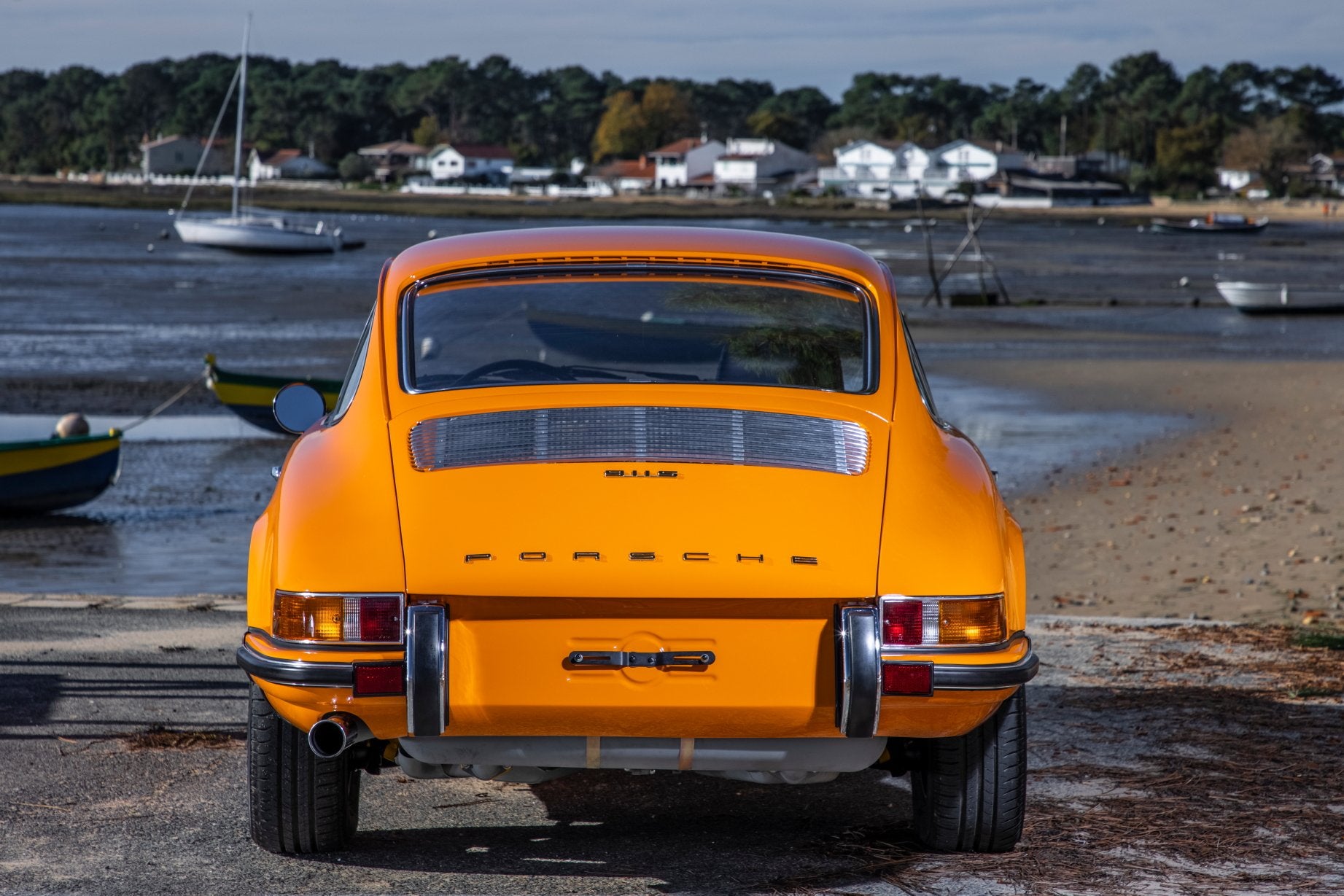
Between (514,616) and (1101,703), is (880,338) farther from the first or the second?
(1101,703)

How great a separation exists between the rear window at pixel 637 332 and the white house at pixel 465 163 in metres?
180

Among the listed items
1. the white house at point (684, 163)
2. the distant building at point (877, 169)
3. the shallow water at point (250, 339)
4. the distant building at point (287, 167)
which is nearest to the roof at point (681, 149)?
the white house at point (684, 163)

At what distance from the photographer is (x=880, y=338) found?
4621 mm

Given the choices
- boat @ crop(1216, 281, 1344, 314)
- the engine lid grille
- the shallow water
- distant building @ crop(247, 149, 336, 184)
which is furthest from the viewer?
distant building @ crop(247, 149, 336, 184)

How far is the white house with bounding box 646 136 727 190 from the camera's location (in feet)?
581

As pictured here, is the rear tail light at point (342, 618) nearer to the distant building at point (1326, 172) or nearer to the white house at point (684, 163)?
the distant building at point (1326, 172)

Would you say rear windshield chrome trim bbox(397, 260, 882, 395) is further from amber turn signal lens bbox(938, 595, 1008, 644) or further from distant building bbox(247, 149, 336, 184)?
distant building bbox(247, 149, 336, 184)

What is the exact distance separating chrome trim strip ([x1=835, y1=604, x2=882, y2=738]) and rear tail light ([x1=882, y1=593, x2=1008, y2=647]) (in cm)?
5

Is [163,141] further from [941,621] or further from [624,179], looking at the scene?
[941,621]

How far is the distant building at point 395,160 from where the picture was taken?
18862 centimetres

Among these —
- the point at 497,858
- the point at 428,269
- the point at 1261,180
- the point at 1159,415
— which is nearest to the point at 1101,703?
the point at 497,858

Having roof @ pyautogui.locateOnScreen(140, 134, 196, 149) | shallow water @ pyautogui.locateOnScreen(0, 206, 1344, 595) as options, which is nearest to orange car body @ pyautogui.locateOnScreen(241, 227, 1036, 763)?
shallow water @ pyautogui.locateOnScreen(0, 206, 1344, 595)

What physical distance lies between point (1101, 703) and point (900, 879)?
8.16 ft

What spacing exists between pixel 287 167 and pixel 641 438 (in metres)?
186
